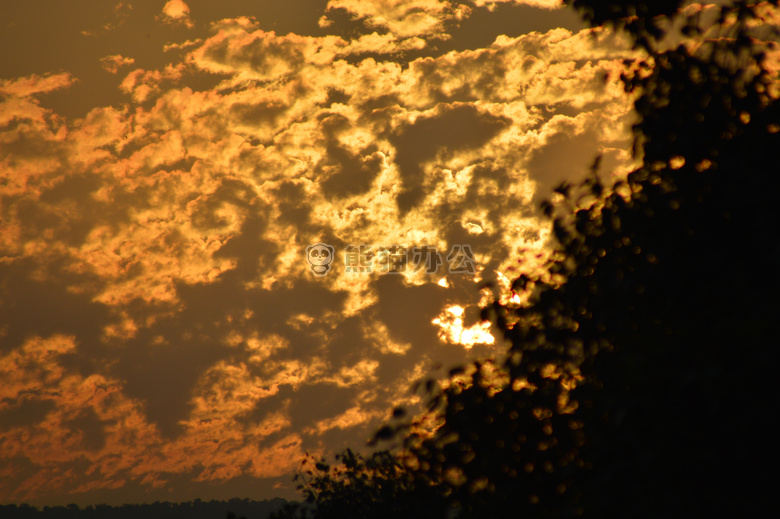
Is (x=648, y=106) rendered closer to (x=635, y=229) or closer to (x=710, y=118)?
(x=710, y=118)

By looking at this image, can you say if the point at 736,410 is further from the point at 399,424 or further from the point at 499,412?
the point at 399,424

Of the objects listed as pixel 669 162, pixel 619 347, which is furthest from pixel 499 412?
pixel 669 162

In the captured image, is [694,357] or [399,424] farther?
[399,424]

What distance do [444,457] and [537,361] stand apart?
1754 millimetres

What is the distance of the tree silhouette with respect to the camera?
6090mm

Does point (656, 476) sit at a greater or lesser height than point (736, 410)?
lesser

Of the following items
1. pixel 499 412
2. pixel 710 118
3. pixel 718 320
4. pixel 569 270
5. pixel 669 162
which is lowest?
pixel 499 412

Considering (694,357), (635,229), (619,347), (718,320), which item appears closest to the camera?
(694,357)

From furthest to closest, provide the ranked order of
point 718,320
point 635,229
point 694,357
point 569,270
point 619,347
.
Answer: point 569,270
point 635,229
point 619,347
point 718,320
point 694,357

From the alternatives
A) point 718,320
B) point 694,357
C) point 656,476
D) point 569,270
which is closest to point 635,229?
point 569,270

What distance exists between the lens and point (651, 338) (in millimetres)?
6074

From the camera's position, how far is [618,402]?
239 inches

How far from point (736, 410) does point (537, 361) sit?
8.92ft

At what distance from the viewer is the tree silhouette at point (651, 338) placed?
6090mm
